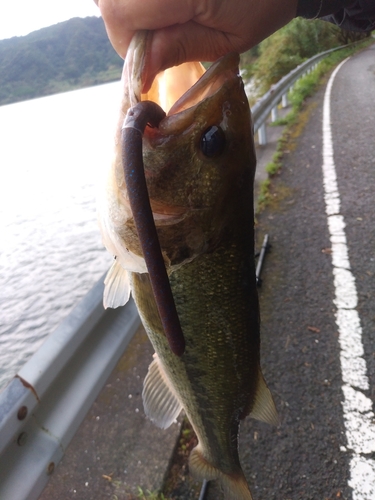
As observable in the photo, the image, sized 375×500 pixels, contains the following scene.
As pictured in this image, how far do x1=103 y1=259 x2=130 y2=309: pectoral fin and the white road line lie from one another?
167 centimetres

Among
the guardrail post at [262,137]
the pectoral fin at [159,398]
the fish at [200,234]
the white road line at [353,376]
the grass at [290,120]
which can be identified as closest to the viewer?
the fish at [200,234]

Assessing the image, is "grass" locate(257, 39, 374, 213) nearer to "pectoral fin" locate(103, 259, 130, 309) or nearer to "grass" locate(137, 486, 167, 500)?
Answer: "grass" locate(137, 486, 167, 500)

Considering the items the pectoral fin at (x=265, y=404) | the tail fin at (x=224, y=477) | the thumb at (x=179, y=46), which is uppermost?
the thumb at (x=179, y=46)

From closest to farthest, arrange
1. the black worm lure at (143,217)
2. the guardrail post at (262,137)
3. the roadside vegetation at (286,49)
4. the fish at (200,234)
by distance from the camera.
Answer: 1. the black worm lure at (143,217)
2. the fish at (200,234)
3. the guardrail post at (262,137)
4. the roadside vegetation at (286,49)

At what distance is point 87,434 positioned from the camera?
2332 mm

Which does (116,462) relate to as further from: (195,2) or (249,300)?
(195,2)

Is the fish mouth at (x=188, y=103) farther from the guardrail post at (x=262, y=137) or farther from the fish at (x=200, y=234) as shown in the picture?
the guardrail post at (x=262, y=137)

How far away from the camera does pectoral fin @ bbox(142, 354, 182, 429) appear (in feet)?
6.15

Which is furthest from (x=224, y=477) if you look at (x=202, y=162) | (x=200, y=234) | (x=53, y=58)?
(x=53, y=58)

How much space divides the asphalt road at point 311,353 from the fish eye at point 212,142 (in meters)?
1.89

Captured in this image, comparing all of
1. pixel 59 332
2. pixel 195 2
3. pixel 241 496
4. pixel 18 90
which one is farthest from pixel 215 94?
pixel 18 90

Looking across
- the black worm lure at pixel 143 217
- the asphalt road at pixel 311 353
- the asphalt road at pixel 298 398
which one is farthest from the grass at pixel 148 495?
the black worm lure at pixel 143 217

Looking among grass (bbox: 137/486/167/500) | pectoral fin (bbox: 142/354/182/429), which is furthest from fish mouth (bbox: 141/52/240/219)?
grass (bbox: 137/486/167/500)

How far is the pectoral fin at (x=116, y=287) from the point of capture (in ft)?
5.20
